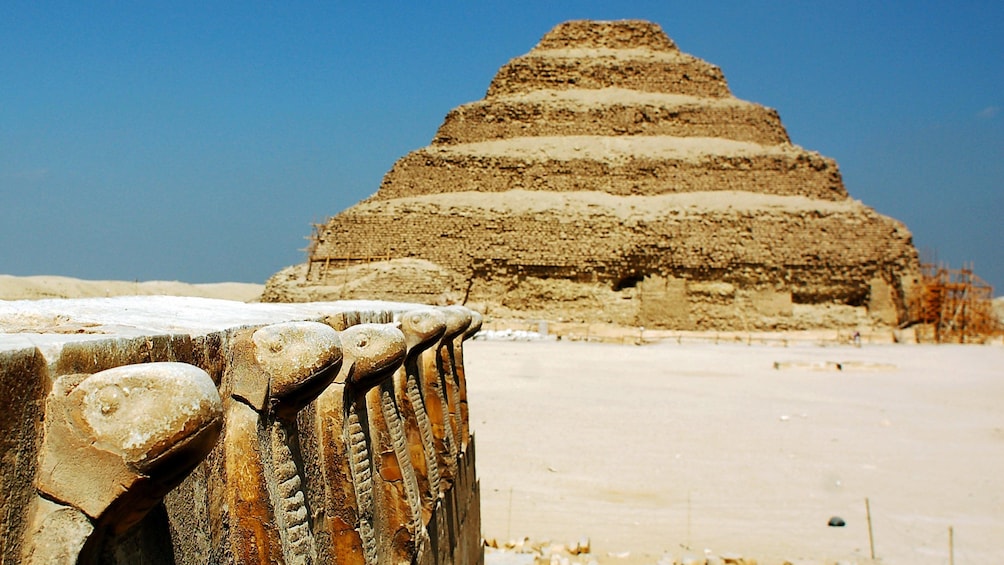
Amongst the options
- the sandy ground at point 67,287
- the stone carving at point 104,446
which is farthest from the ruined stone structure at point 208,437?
the sandy ground at point 67,287

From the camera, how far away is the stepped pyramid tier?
116ft

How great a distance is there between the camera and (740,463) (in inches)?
421

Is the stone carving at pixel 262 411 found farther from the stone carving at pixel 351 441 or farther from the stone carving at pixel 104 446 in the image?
the stone carving at pixel 104 446

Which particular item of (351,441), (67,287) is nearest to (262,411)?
(351,441)

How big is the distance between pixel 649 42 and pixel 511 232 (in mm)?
13442

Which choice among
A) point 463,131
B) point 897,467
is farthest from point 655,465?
point 463,131

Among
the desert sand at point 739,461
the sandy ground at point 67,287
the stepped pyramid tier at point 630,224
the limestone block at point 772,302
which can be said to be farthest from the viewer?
the stepped pyramid tier at point 630,224

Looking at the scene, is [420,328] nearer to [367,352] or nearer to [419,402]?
[419,402]

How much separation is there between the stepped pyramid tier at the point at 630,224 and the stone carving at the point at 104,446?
3077cm

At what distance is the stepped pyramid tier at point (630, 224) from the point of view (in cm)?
3550

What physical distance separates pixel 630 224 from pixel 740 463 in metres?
25.9

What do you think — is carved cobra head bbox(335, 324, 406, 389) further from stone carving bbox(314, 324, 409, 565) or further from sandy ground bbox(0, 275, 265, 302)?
sandy ground bbox(0, 275, 265, 302)

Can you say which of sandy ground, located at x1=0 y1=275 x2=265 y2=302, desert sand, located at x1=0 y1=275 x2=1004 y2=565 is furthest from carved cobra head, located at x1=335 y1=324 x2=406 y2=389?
sandy ground, located at x1=0 y1=275 x2=265 y2=302

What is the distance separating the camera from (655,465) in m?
10.4
